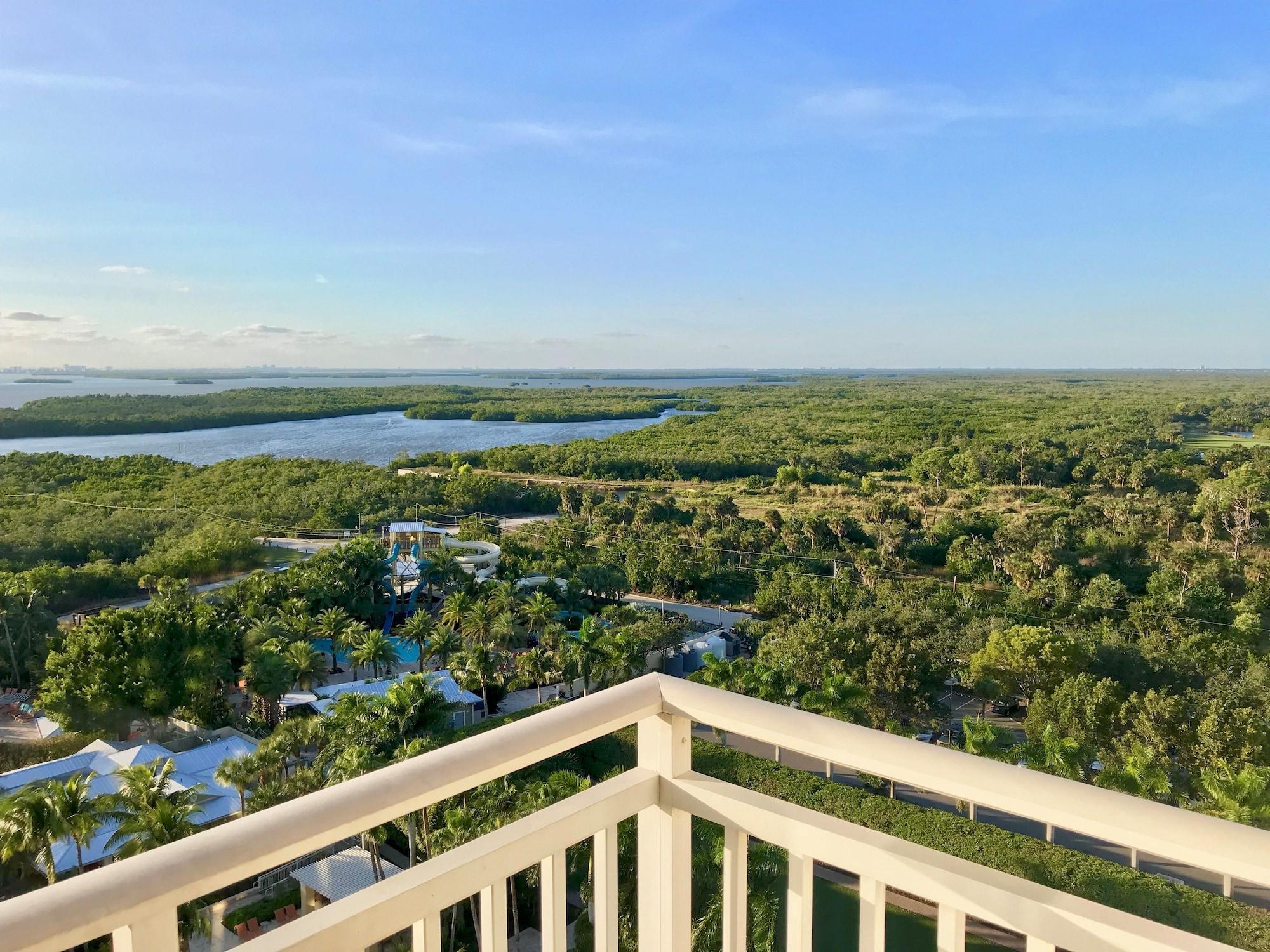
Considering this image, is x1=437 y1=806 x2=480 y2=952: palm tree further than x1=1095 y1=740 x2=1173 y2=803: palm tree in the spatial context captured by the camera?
No

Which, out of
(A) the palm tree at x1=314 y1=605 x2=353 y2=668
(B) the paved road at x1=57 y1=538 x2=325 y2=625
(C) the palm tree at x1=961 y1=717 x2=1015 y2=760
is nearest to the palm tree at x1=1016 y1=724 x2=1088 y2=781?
(C) the palm tree at x1=961 y1=717 x2=1015 y2=760

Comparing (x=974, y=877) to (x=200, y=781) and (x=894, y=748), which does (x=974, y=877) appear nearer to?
(x=894, y=748)

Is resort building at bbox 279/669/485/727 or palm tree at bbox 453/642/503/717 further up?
palm tree at bbox 453/642/503/717

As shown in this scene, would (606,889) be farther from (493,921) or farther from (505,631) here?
(505,631)

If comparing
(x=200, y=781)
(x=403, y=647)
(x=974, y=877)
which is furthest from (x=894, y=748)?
(x=403, y=647)

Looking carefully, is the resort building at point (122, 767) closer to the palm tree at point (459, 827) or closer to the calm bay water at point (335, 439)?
the palm tree at point (459, 827)

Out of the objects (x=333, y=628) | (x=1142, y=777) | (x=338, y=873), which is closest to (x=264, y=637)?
(x=333, y=628)

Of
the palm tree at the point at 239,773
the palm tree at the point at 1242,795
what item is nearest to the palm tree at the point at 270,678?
the palm tree at the point at 239,773

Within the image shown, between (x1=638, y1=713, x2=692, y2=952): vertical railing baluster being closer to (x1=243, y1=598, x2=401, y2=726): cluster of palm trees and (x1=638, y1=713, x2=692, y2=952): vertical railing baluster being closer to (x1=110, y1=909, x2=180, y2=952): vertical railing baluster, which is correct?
(x1=110, y1=909, x2=180, y2=952): vertical railing baluster
